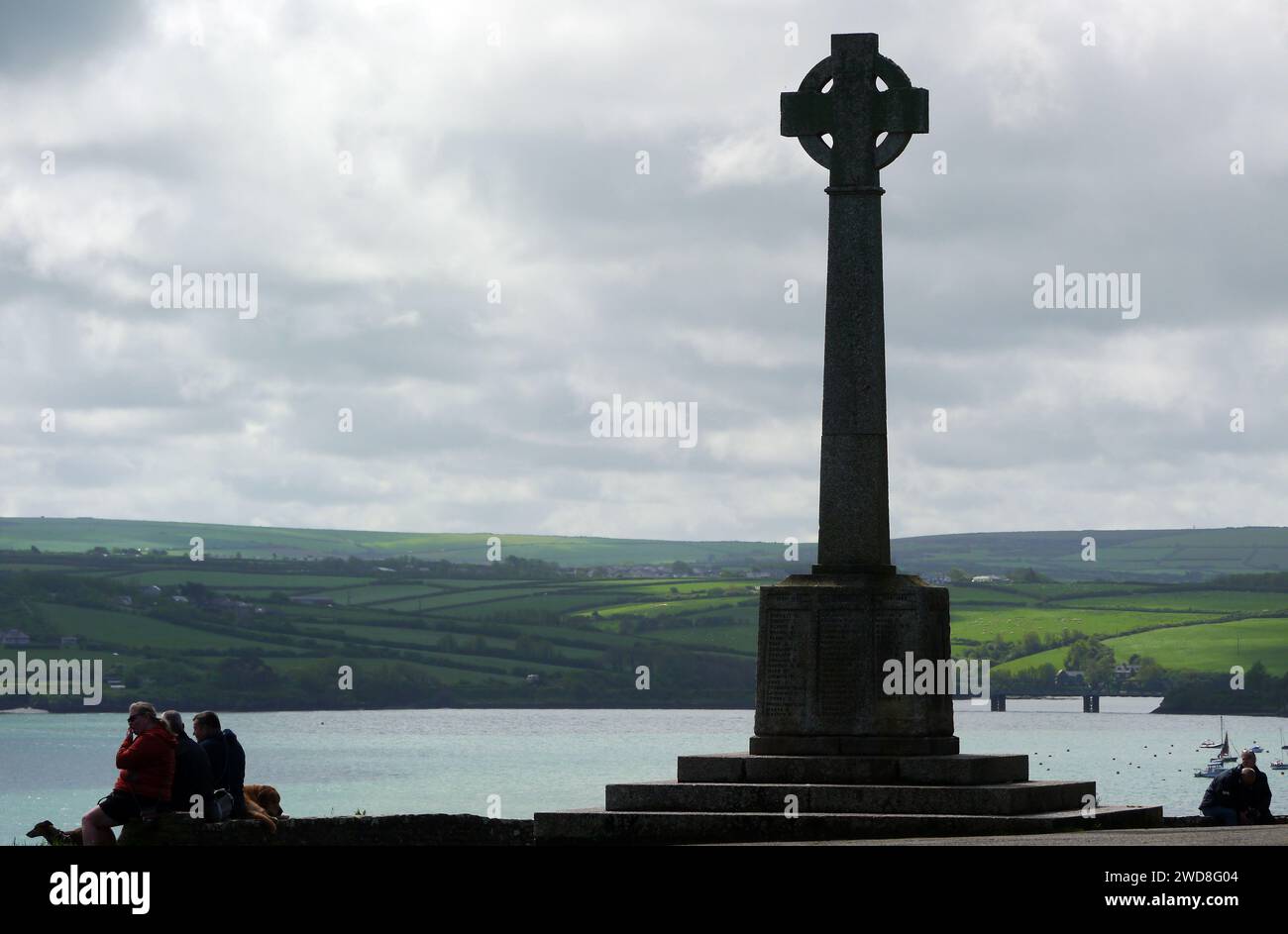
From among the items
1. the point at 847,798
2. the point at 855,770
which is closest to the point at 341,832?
the point at 847,798

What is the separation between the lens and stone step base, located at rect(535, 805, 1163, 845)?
61.7ft

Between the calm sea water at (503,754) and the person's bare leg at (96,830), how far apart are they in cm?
3716

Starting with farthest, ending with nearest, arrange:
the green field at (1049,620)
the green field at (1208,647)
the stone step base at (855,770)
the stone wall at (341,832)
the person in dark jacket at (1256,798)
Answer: the green field at (1049,620), the green field at (1208,647), the person in dark jacket at (1256,798), the stone step base at (855,770), the stone wall at (341,832)

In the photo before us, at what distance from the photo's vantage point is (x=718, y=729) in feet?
543

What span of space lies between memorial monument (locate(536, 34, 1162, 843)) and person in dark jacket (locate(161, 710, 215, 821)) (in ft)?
9.95

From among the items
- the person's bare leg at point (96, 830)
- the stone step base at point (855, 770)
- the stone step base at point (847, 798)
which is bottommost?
the person's bare leg at point (96, 830)

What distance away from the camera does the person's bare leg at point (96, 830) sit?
17.9 metres

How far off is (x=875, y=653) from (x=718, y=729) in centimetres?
14629

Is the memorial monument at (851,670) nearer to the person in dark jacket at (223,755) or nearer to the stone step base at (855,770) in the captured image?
the stone step base at (855,770)

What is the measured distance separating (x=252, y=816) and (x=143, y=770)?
1.55m

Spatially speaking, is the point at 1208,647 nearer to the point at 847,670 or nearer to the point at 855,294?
the point at 855,294

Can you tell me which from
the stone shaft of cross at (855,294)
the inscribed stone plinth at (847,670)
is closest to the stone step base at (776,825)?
the inscribed stone plinth at (847,670)
